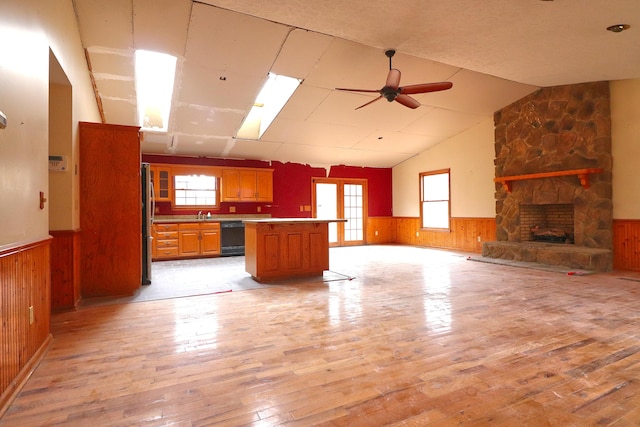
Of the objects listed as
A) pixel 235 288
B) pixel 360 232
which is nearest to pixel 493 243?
pixel 360 232

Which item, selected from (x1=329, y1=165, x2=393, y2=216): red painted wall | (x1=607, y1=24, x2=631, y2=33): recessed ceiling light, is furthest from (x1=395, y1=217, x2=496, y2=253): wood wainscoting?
(x1=607, y1=24, x2=631, y2=33): recessed ceiling light

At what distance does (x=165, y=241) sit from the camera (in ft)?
23.1

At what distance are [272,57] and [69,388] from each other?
4.34 meters

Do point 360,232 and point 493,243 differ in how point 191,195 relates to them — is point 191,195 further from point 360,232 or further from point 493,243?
point 493,243

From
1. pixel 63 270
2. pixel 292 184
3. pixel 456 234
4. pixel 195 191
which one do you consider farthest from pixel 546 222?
pixel 63 270

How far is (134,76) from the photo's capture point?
495 cm

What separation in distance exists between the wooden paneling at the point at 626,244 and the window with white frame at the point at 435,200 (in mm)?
3411

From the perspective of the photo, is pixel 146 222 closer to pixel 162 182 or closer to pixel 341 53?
pixel 162 182

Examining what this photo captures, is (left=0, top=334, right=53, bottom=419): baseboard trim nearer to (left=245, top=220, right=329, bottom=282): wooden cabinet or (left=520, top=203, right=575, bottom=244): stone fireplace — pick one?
(left=245, top=220, right=329, bottom=282): wooden cabinet

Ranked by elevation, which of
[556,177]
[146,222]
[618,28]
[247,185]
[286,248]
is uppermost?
[618,28]

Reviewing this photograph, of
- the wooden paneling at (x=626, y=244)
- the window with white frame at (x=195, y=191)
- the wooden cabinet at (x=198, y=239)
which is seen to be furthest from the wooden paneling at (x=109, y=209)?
the wooden paneling at (x=626, y=244)

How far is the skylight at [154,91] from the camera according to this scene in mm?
5777

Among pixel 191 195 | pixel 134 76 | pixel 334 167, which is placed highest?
pixel 134 76

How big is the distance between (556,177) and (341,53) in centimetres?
452
